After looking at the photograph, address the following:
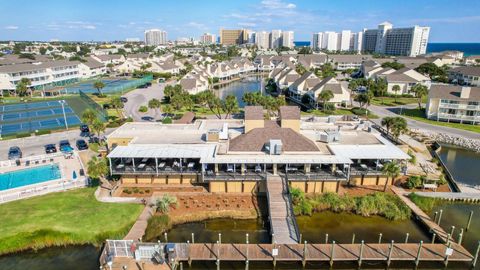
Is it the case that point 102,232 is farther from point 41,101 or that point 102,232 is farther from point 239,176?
point 41,101

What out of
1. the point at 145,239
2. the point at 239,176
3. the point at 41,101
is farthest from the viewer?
the point at 41,101

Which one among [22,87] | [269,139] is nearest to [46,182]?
[269,139]

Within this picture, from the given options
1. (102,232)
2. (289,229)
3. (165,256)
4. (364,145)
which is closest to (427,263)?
(289,229)

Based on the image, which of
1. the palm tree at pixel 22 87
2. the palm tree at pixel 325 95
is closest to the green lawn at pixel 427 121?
the palm tree at pixel 325 95

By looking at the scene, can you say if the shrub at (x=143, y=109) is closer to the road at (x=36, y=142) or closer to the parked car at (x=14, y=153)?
the road at (x=36, y=142)

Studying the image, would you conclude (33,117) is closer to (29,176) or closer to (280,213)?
(29,176)
